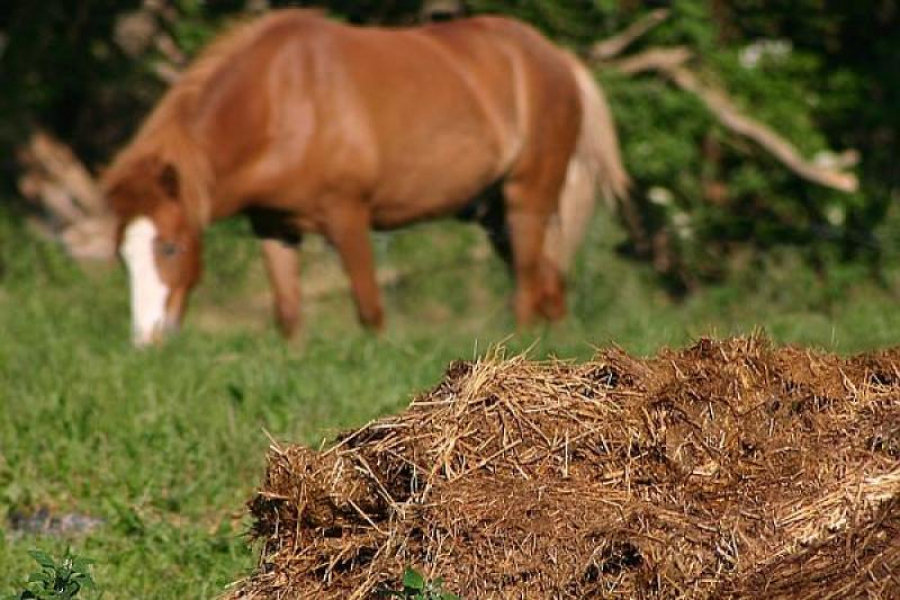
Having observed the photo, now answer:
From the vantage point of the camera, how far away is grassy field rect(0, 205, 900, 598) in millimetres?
5367

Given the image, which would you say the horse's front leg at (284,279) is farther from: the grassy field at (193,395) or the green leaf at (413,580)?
the green leaf at (413,580)

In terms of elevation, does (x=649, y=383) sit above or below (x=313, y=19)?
above

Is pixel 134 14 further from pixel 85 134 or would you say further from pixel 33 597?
pixel 33 597

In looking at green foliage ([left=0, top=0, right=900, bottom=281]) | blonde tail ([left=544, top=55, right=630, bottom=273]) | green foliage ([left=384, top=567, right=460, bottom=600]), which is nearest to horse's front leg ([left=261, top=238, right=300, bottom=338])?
blonde tail ([left=544, top=55, right=630, bottom=273])

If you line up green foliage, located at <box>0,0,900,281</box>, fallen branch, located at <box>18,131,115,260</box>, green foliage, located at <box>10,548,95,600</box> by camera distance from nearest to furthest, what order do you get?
green foliage, located at <box>10,548,95,600</box>
green foliage, located at <box>0,0,900,281</box>
fallen branch, located at <box>18,131,115,260</box>

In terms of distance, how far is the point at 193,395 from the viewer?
6.70 metres

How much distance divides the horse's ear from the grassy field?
0.76m

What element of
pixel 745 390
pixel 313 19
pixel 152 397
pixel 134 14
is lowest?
pixel 134 14

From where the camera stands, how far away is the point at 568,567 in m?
3.49

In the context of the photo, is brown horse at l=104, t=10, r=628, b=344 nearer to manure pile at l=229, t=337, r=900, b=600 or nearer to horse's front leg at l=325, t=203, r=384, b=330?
horse's front leg at l=325, t=203, r=384, b=330

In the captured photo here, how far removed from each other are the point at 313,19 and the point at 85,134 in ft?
16.6

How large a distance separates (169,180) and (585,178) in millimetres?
3097

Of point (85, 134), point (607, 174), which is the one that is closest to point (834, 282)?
point (607, 174)

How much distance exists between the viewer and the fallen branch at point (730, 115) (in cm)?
1241
